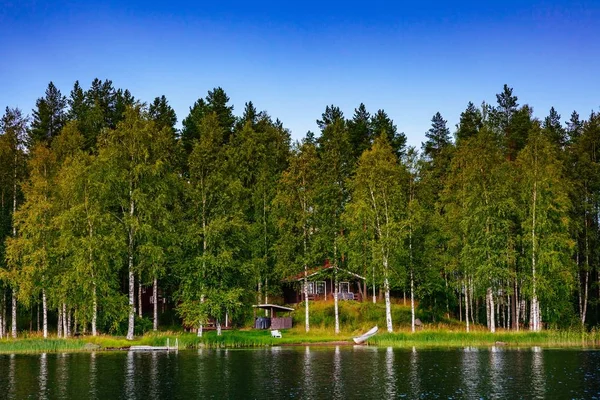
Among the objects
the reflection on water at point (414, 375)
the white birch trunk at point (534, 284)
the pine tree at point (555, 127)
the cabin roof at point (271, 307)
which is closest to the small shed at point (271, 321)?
the cabin roof at point (271, 307)

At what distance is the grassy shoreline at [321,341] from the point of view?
60156mm

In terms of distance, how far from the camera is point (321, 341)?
67.0 metres

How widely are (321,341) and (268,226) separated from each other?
19079 mm

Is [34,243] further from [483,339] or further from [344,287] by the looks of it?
[483,339]

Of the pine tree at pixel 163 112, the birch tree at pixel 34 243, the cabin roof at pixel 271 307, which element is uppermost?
the pine tree at pixel 163 112

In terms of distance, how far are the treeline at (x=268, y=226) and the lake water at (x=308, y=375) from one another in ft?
34.7

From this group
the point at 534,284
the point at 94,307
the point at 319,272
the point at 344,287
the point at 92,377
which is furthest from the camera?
the point at 344,287

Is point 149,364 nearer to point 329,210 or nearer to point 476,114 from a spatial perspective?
point 329,210

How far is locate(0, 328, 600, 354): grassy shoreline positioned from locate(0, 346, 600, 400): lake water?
12.3 ft

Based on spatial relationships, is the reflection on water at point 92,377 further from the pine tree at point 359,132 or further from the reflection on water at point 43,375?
the pine tree at point 359,132

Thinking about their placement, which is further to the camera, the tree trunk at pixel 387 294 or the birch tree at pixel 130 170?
the tree trunk at pixel 387 294

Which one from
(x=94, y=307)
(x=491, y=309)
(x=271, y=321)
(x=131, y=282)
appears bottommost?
(x=271, y=321)

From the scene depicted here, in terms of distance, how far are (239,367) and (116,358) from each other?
41.9ft

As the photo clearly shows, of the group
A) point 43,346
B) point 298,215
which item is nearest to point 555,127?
point 298,215
